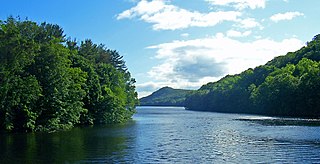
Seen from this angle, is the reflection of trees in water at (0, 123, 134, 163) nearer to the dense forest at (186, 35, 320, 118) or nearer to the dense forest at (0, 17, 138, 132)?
the dense forest at (0, 17, 138, 132)

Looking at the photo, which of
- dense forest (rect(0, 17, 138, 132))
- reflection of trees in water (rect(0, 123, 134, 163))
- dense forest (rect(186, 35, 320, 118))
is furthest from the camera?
dense forest (rect(186, 35, 320, 118))

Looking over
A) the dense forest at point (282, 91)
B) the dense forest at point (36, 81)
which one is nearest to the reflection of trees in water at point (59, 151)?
the dense forest at point (36, 81)

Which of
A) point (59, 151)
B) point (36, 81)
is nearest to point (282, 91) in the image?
point (36, 81)

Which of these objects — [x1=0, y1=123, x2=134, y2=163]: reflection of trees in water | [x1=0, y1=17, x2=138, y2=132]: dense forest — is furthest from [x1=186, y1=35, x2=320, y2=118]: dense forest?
[x1=0, y1=123, x2=134, y2=163]: reflection of trees in water

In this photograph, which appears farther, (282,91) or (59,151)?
(282,91)

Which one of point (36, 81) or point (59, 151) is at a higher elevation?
point (36, 81)

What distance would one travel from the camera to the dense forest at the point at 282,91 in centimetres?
10169

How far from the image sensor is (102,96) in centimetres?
7425

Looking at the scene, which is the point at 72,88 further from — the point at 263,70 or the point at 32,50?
the point at 263,70

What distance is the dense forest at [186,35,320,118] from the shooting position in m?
102

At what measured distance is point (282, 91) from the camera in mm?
116562

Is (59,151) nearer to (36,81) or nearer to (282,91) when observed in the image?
(36,81)

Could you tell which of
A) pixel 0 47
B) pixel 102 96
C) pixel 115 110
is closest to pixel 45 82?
pixel 0 47

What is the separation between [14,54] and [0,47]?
1.85 metres
